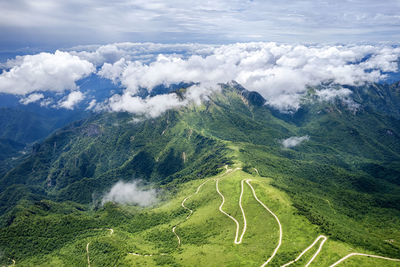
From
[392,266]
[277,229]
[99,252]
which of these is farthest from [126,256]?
[392,266]

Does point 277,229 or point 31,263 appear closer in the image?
point 277,229

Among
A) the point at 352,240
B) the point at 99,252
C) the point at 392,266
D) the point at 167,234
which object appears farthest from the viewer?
the point at 167,234

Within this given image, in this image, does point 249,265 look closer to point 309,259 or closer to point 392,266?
point 309,259

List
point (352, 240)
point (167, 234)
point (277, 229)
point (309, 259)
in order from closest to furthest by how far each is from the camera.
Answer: point (309, 259) → point (352, 240) → point (277, 229) → point (167, 234)

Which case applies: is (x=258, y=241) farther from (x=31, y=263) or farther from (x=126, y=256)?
(x=31, y=263)

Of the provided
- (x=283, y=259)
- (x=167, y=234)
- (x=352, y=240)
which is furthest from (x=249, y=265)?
(x=167, y=234)

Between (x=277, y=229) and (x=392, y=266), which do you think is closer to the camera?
(x=392, y=266)

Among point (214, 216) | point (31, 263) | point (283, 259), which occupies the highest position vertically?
point (283, 259)

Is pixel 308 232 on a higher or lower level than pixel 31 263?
higher

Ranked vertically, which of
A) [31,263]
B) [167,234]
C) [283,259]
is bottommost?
[31,263]
